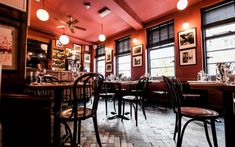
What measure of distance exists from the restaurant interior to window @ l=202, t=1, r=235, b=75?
0.02m

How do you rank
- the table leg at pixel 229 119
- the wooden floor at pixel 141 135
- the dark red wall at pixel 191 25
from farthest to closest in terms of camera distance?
the dark red wall at pixel 191 25
the wooden floor at pixel 141 135
the table leg at pixel 229 119

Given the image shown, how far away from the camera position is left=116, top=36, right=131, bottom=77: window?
6691 mm

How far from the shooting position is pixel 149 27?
5.61 m

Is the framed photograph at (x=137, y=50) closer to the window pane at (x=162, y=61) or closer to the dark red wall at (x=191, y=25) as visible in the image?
the window pane at (x=162, y=61)

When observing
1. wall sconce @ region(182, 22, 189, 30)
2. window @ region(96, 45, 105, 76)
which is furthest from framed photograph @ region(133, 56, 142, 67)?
window @ region(96, 45, 105, 76)

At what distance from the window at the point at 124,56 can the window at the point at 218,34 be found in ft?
11.1

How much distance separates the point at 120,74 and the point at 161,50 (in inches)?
78.7

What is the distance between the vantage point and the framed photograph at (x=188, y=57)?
4.18 m

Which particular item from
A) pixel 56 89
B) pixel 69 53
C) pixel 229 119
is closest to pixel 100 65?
pixel 69 53

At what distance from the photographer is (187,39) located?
434 centimetres

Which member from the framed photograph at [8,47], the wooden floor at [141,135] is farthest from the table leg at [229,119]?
the framed photograph at [8,47]

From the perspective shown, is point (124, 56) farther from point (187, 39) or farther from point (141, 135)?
point (141, 135)

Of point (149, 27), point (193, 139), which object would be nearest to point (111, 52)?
point (149, 27)

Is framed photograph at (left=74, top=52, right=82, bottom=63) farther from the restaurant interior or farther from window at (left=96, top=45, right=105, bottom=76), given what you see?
window at (left=96, top=45, right=105, bottom=76)
